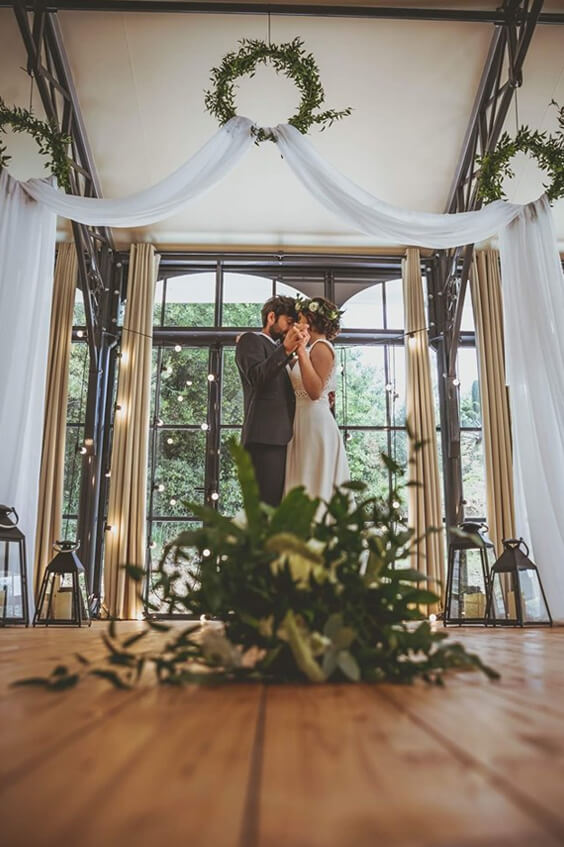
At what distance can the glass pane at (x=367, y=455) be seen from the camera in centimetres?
652

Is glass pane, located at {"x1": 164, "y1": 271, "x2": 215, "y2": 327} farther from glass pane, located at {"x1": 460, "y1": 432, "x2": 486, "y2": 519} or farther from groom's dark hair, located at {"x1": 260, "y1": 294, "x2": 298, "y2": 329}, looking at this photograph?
groom's dark hair, located at {"x1": 260, "y1": 294, "x2": 298, "y2": 329}

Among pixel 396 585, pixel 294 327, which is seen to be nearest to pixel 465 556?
pixel 294 327

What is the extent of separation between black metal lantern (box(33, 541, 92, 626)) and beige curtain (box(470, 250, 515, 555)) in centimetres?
357

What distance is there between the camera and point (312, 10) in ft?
15.3

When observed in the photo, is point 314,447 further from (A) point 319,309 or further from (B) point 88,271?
(B) point 88,271

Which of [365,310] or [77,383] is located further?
[365,310]

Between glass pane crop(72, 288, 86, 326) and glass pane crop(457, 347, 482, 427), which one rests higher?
glass pane crop(72, 288, 86, 326)

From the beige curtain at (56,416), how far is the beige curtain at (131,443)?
455 millimetres

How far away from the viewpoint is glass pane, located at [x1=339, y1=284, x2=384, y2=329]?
6.86m

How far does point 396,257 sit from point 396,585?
21.4 ft

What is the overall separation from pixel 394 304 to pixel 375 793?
A: 6859 millimetres

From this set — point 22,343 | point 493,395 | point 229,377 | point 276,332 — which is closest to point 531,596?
point 276,332

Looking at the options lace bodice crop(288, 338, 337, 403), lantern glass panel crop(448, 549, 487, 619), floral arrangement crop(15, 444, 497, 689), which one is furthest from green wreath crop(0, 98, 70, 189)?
floral arrangement crop(15, 444, 497, 689)

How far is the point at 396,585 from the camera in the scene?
2.28ft
